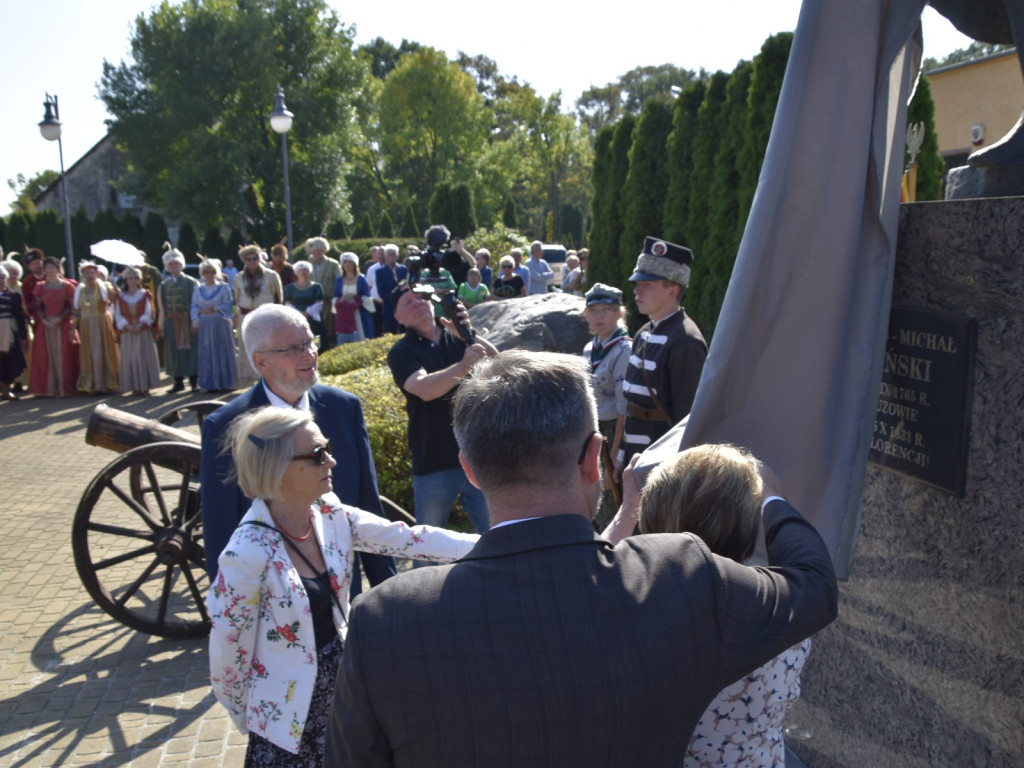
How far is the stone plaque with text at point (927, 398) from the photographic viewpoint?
249 centimetres

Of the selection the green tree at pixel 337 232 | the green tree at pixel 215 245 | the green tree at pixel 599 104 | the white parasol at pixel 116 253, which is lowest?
the white parasol at pixel 116 253

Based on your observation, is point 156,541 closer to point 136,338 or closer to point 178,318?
point 178,318

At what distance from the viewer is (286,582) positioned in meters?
2.33

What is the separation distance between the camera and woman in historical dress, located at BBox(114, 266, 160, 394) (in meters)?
12.4

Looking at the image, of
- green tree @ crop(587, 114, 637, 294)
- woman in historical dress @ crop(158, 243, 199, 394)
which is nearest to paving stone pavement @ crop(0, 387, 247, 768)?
woman in historical dress @ crop(158, 243, 199, 394)

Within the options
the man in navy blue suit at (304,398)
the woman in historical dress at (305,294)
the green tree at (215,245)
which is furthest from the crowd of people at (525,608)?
the green tree at (215,245)

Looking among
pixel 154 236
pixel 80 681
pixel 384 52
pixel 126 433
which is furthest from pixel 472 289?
pixel 384 52

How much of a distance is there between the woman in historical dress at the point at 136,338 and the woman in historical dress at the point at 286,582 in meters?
10.8

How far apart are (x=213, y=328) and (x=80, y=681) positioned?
8.23 meters

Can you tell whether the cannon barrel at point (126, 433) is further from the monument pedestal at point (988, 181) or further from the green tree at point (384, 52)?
the green tree at point (384, 52)

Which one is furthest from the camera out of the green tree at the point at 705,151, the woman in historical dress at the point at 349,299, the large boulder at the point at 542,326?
the woman in historical dress at the point at 349,299

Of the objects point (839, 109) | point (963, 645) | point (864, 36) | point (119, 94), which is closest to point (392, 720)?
point (963, 645)

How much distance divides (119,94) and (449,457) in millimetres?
41734

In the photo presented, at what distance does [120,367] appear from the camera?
41.1ft
